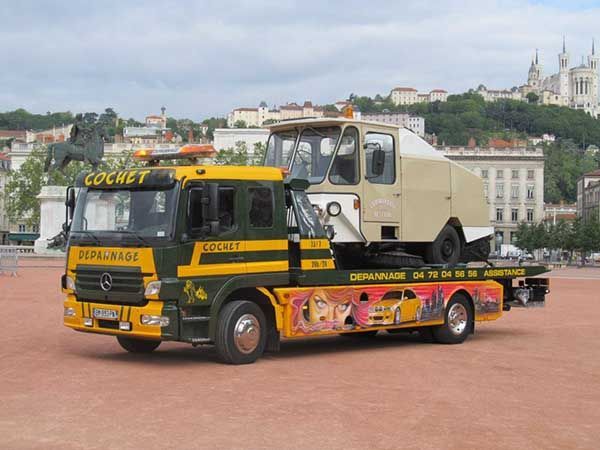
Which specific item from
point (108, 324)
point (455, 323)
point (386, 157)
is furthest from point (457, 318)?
point (108, 324)

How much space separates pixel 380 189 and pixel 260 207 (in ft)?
8.69

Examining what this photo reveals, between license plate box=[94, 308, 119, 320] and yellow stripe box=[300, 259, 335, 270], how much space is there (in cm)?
282

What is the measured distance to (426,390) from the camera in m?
11.3

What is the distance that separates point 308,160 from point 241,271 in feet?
9.38

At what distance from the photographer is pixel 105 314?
42.5 feet

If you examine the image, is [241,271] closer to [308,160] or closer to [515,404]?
[308,160]

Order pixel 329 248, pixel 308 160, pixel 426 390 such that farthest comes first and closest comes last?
pixel 308 160
pixel 329 248
pixel 426 390

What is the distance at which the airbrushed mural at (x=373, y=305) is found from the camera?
13.9 m

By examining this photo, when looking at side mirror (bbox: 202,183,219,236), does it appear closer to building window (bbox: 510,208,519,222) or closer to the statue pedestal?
Answer: the statue pedestal

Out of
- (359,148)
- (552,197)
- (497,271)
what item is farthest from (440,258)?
(552,197)

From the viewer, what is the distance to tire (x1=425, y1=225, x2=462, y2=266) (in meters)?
16.8

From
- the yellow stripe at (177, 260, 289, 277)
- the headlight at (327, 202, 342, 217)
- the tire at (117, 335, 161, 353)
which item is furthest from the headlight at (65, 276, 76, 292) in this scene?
the headlight at (327, 202, 342, 217)

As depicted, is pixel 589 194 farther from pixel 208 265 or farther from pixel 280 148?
pixel 208 265

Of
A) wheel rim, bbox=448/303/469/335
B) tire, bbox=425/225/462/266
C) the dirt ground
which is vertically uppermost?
tire, bbox=425/225/462/266
